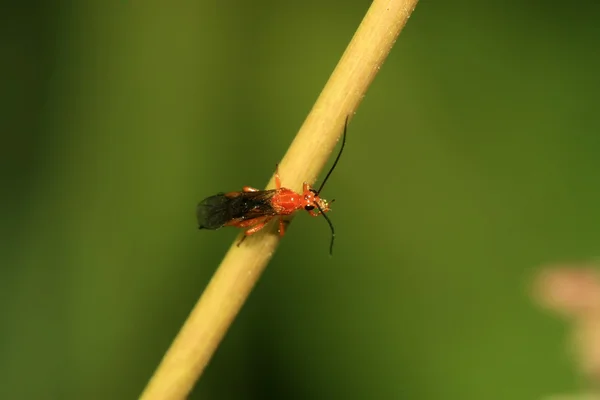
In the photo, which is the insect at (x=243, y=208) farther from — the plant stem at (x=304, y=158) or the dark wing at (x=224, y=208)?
the plant stem at (x=304, y=158)

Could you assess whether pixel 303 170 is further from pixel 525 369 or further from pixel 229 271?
pixel 525 369

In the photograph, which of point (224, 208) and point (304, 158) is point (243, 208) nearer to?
point (224, 208)

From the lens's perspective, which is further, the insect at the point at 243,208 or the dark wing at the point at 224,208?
the dark wing at the point at 224,208

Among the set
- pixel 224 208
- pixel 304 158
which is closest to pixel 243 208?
pixel 224 208

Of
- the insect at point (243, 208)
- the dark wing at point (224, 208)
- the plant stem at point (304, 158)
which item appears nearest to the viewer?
the plant stem at point (304, 158)

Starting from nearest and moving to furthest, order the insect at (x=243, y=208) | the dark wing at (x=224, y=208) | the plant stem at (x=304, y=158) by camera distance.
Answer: the plant stem at (x=304, y=158) < the insect at (x=243, y=208) < the dark wing at (x=224, y=208)

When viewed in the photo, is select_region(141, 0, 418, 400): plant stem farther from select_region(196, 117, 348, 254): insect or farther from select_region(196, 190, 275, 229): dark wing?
select_region(196, 190, 275, 229): dark wing

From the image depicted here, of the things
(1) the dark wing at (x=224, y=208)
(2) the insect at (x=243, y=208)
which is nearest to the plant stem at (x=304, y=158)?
(2) the insect at (x=243, y=208)

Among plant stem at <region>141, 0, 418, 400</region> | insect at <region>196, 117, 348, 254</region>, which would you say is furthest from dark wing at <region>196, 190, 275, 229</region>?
plant stem at <region>141, 0, 418, 400</region>
